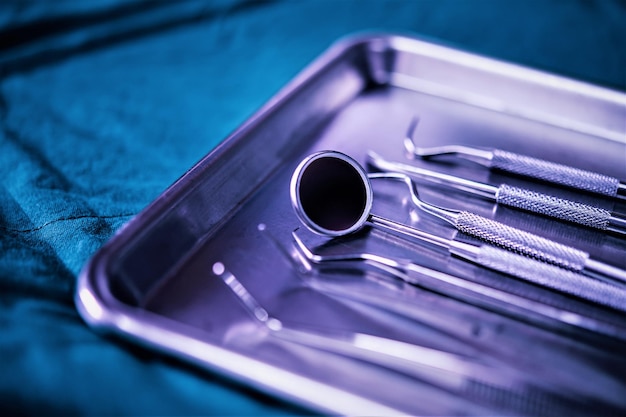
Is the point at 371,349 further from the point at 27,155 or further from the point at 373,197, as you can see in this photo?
the point at 27,155

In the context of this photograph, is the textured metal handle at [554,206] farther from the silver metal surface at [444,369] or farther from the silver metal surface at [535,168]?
the silver metal surface at [444,369]

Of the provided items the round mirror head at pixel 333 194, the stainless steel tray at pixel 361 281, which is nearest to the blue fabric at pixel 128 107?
the stainless steel tray at pixel 361 281

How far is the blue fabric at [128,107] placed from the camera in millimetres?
492

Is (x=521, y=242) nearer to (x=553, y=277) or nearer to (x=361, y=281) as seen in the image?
(x=553, y=277)

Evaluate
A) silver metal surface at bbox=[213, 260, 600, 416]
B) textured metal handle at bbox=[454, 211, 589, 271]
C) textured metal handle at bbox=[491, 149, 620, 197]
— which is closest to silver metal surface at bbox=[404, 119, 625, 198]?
textured metal handle at bbox=[491, 149, 620, 197]

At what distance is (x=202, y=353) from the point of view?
18.9 inches

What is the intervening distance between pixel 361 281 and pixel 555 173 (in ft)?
0.83

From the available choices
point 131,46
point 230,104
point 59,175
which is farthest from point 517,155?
point 131,46

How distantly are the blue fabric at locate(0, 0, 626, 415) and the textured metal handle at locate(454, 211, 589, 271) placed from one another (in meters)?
0.24

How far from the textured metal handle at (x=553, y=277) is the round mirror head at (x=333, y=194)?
0.12m

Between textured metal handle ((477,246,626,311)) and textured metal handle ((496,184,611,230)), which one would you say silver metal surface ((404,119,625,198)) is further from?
textured metal handle ((477,246,626,311))

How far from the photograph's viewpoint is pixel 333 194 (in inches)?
24.1

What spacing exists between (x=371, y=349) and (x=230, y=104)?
0.49 meters

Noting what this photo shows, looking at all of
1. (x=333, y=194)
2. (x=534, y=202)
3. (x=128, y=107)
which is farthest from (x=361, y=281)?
(x=128, y=107)
